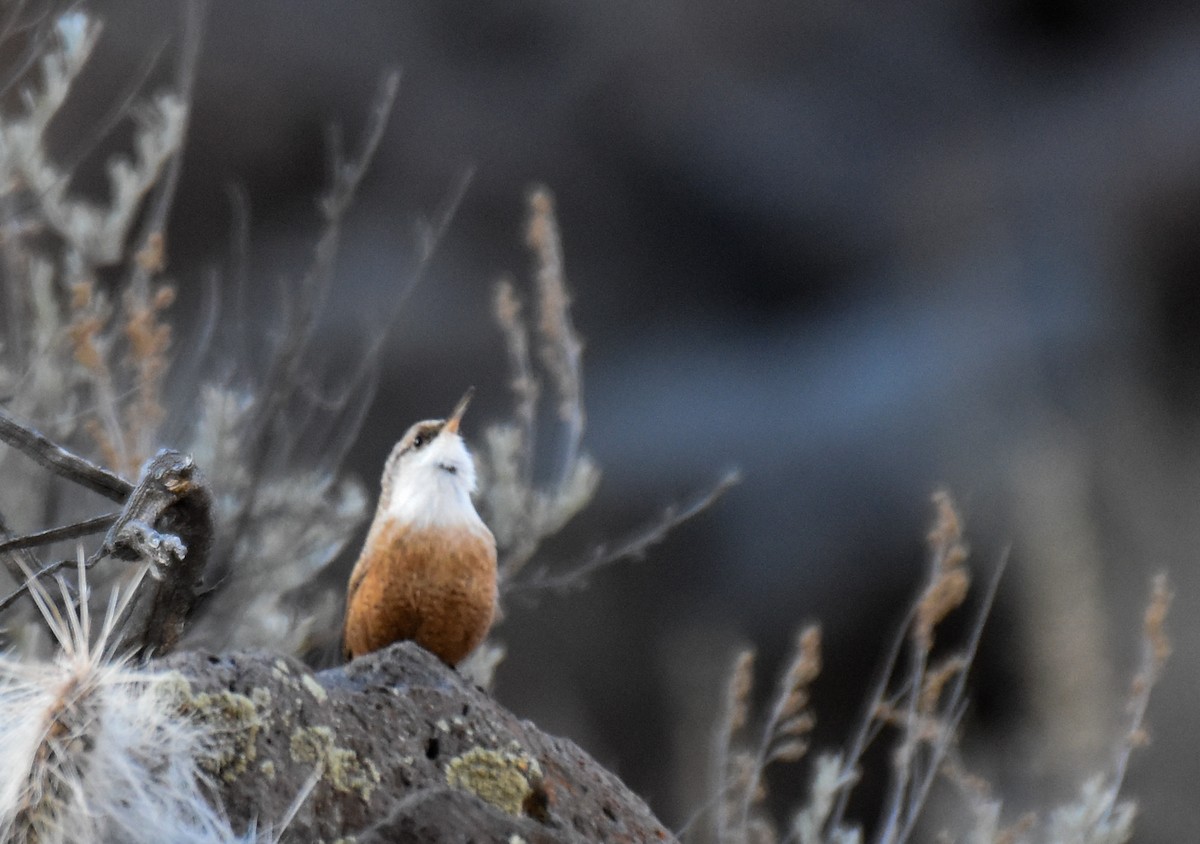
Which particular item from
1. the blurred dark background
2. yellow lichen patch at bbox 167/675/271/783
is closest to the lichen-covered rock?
yellow lichen patch at bbox 167/675/271/783

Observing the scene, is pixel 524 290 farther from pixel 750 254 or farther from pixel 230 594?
pixel 230 594

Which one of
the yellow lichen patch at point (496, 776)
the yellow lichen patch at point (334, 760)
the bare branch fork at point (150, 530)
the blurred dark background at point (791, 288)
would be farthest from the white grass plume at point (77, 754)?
the blurred dark background at point (791, 288)

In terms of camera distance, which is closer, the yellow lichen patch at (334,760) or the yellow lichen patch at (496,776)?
the yellow lichen patch at (334,760)

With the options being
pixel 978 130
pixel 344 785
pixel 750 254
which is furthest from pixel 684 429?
pixel 344 785

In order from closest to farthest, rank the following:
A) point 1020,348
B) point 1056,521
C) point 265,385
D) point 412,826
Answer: point 412,826 → point 265,385 → point 1056,521 → point 1020,348

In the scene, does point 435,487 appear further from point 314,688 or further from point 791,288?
point 791,288

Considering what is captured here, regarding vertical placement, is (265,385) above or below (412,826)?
above

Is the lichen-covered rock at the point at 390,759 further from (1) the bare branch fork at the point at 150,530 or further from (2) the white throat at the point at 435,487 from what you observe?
(2) the white throat at the point at 435,487

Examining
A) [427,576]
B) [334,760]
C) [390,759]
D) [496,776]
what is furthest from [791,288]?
[334,760]
